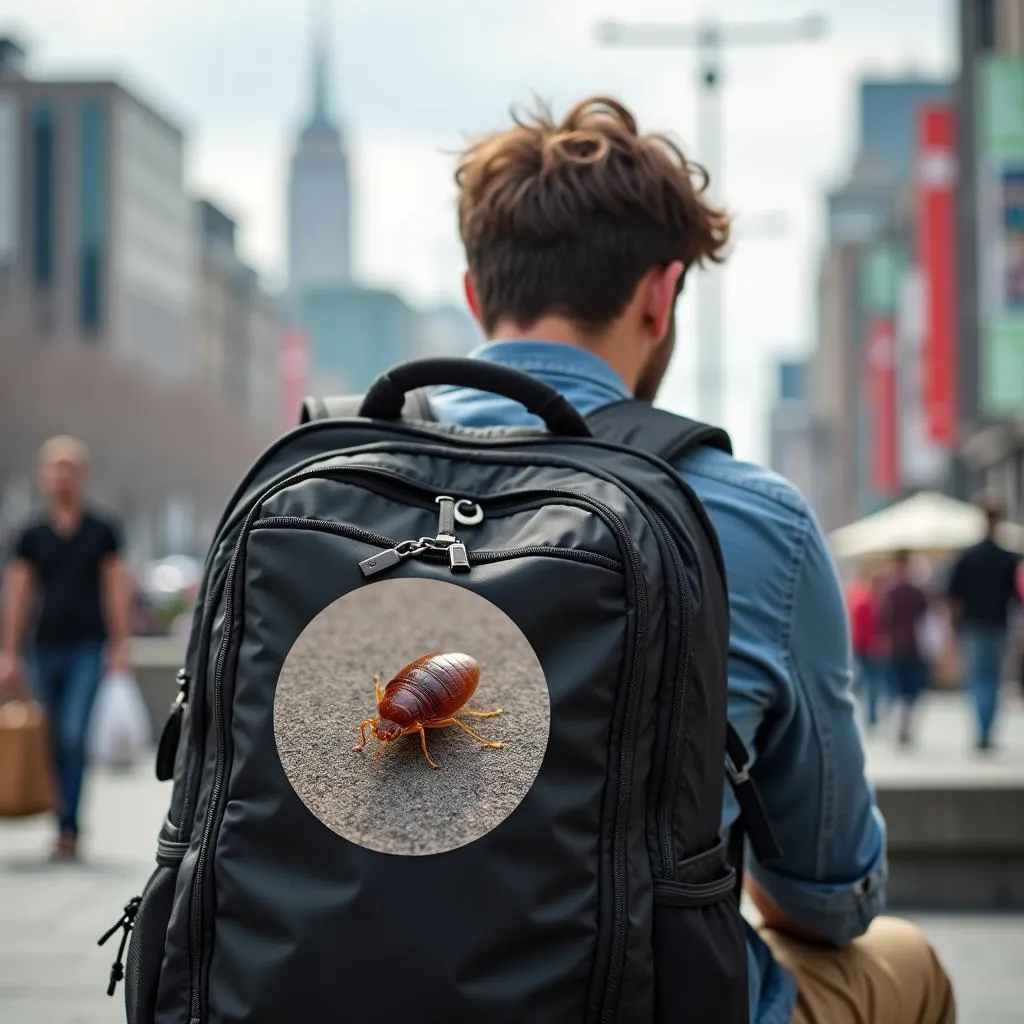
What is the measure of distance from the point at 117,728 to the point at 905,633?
678cm

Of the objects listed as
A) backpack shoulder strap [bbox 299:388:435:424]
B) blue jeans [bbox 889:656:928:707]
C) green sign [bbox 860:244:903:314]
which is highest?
green sign [bbox 860:244:903:314]

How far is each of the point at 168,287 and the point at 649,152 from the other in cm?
10590

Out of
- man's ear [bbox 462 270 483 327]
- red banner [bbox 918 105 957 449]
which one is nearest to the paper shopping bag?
man's ear [bbox 462 270 483 327]

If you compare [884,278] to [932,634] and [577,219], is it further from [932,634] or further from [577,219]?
[577,219]

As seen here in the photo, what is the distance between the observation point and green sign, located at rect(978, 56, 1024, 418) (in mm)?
30094

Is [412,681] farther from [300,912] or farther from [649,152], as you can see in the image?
[649,152]

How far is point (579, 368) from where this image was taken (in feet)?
7.57

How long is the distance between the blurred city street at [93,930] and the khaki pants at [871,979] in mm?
2487

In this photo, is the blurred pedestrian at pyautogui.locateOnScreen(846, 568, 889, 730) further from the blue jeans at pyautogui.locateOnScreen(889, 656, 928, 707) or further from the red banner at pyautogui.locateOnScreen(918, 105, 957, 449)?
the red banner at pyautogui.locateOnScreen(918, 105, 957, 449)

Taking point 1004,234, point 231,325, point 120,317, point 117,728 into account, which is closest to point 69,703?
point 117,728

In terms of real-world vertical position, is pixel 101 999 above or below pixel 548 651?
below

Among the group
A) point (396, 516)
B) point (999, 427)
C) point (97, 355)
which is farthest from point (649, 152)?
point (97, 355)

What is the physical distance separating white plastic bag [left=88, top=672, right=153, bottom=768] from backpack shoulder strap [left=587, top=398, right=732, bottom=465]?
940cm

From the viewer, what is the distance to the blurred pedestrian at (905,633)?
14.0 metres
